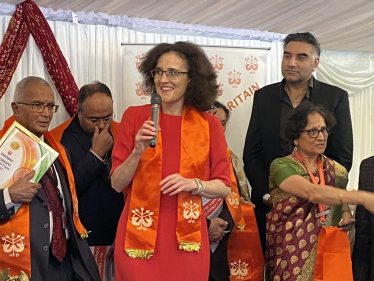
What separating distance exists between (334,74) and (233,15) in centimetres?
222

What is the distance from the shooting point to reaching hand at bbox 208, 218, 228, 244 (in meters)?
3.02

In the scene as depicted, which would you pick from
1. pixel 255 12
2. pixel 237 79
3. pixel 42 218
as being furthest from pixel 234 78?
pixel 42 218

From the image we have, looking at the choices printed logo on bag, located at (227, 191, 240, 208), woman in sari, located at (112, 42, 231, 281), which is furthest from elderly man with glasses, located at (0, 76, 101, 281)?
printed logo on bag, located at (227, 191, 240, 208)

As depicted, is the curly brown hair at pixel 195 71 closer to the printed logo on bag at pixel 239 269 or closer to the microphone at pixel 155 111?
the microphone at pixel 155 111

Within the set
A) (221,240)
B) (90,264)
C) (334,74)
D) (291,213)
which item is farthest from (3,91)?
(334,74)

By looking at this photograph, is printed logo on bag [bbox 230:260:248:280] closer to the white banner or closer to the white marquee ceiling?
the white banner

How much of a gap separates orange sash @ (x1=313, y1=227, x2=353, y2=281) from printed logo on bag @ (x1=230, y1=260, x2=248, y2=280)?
65cm

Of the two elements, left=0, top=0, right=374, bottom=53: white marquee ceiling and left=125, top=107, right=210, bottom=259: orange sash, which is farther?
left=0, top=0, right=374, bottom=53: white marquee ceiling

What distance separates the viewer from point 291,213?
3.05 m

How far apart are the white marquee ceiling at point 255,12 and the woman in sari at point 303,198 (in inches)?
61.3

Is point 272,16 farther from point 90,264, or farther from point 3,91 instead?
point 90,264

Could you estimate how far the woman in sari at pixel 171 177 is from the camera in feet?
7.33

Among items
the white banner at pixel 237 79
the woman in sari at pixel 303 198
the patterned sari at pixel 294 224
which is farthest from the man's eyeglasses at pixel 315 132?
the white banner at pixel 237 79

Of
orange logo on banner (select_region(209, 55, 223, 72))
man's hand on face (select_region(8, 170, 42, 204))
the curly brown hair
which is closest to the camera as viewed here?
the curly brown hair
